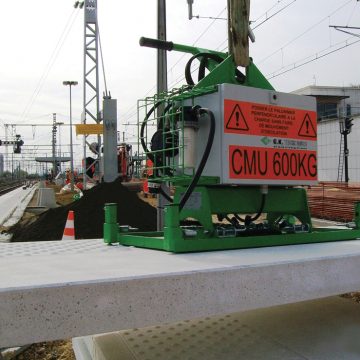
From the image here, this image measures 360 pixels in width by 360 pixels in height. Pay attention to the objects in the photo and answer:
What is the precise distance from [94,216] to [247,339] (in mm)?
8829

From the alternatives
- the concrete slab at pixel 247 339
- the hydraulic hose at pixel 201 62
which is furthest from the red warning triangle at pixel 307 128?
the concrete slab at pixel 247 339

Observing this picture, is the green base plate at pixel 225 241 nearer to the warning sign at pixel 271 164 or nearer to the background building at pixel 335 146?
the warning sign at pixel 271 164

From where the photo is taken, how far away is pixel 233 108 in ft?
11.9

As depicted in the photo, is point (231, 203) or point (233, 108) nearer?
point (233, 108)

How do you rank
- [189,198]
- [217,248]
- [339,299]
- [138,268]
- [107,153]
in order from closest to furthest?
[138,268] < [217,248] < [189,198] < [339,299] < [107,153]

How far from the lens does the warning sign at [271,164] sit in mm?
3665

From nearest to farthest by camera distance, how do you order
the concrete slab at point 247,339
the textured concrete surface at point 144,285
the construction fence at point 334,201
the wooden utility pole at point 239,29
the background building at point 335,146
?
the textured concrete surface at point 144,285
the concrete slab at point 247,339
the wooden utility pole at point 239,29
the construction fence at point 334,201
the background building at point 335,146

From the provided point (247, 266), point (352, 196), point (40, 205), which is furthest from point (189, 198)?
point (40, 205)

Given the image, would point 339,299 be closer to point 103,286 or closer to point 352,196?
point 103,286

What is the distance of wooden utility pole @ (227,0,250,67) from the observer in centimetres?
397

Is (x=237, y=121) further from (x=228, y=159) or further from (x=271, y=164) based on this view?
(x=271, y=164)

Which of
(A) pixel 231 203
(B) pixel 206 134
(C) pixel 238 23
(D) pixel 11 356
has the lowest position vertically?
(D) pixel 11 356

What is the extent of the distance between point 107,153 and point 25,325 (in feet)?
47.1

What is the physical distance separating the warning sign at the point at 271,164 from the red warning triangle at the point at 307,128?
156 millimetres
